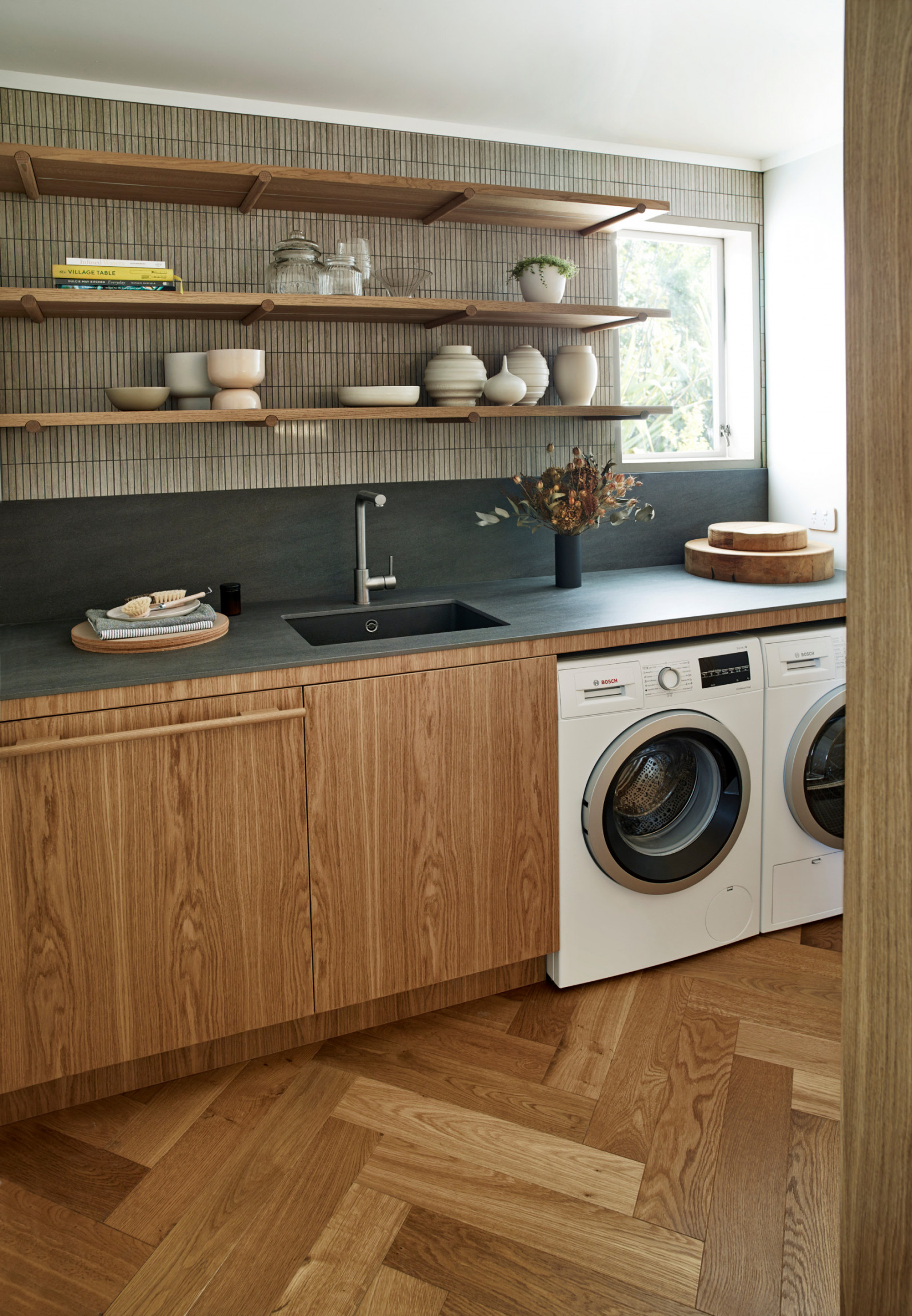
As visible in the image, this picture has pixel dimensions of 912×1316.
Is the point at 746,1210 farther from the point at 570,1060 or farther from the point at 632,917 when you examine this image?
the point at 632,917

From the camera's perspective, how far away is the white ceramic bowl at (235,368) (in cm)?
237

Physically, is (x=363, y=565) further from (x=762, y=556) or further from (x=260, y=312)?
(x=762, y=556)

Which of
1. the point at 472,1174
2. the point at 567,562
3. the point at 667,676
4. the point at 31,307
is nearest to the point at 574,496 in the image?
the point at 567,562

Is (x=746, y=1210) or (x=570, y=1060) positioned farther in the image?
(x=570, y=1060)

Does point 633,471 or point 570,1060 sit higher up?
point 633,471

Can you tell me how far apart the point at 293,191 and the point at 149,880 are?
1.78m

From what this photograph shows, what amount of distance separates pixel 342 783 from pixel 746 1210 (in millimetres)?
1174

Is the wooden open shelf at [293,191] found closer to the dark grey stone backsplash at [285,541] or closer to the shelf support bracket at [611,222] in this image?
the shelf support bracket at [611,222]

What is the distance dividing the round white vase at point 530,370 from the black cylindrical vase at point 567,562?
424 millimetres

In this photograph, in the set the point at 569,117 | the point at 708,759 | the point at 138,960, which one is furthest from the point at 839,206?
the point at 138,960

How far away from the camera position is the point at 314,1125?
79.8 inches

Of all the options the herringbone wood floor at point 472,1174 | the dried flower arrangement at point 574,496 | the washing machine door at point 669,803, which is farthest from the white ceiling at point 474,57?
the herringbone wood floor at point 472,1174

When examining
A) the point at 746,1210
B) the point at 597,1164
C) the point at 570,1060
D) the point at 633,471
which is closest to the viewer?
the point at 746,1210

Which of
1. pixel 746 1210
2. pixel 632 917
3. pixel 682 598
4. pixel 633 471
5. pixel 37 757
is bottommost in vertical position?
pixel 746 1210
